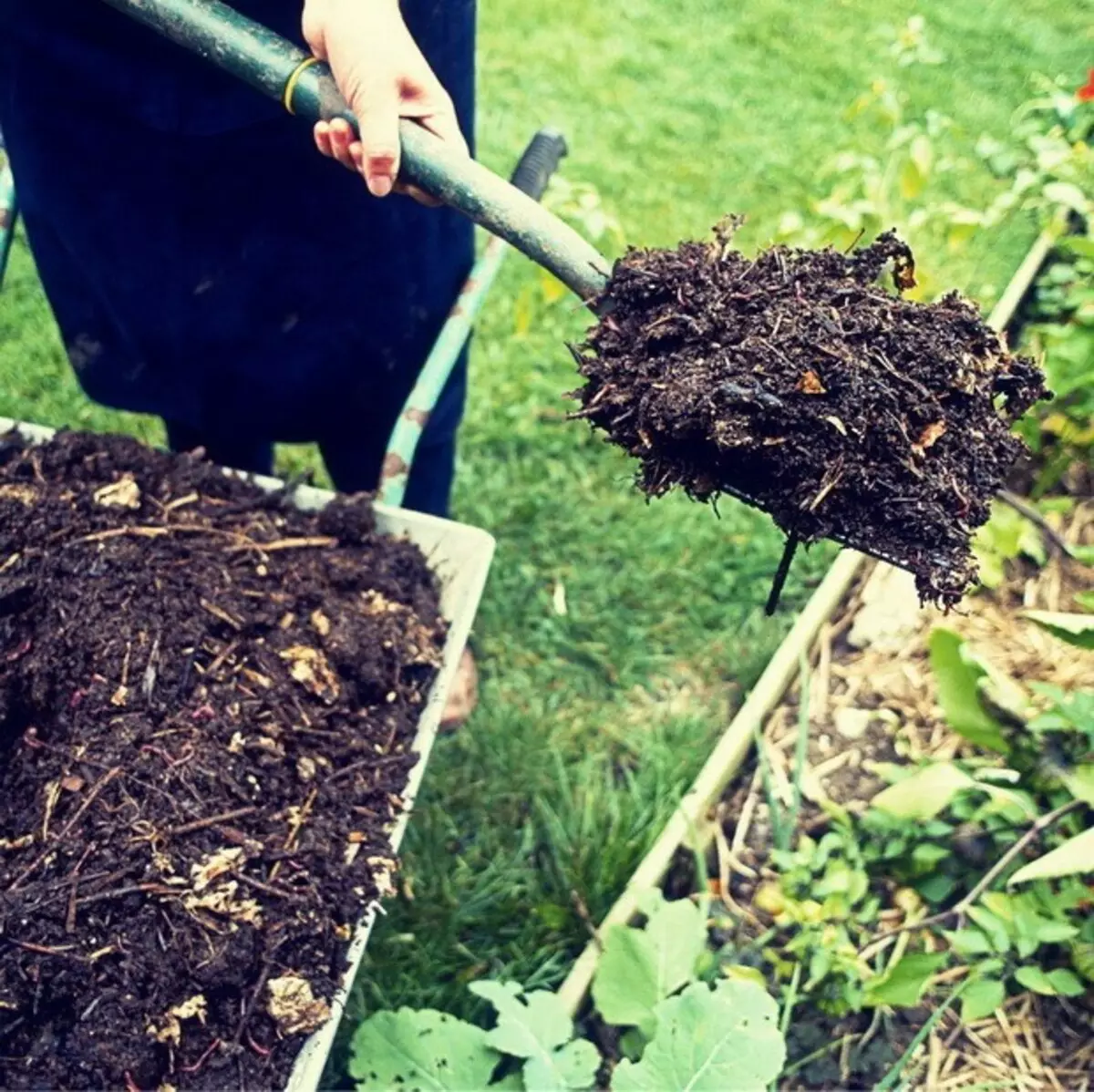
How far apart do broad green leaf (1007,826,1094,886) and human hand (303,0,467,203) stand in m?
1.12

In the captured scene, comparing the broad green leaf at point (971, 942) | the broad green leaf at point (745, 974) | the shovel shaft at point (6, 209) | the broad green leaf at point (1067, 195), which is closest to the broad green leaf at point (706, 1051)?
the broad green leaf at point (745, 974)

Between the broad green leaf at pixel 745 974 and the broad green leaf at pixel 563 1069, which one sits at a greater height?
the broad green leaf at pixel 745 974

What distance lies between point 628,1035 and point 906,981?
393 mm

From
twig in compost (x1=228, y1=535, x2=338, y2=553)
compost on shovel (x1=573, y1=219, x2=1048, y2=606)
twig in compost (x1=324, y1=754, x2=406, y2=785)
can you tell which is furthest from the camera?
twig in compost (x1=228, y1=535, x2=338, y2=553)

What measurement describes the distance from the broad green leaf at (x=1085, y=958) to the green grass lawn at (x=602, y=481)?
628 millimetres

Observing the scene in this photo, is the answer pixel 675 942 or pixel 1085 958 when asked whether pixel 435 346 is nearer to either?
pixel 675 942

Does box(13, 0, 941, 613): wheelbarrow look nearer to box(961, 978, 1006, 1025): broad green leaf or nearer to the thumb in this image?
the thumb

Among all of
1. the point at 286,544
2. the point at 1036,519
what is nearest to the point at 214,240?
the point at 286,544

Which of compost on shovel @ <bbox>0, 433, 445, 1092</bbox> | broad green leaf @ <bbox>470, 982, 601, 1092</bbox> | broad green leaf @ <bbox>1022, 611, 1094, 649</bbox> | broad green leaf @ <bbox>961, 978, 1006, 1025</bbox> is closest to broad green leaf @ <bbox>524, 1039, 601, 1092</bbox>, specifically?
broad green leaf @ <bbox>470, 982, 601, 1092</bbox>

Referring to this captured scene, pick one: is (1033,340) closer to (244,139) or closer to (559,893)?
(559,893)

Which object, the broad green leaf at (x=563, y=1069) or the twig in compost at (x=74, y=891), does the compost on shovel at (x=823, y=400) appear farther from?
the broad green leaf at (x=563, y=1069)

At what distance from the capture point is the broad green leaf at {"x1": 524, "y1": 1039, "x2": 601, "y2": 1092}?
144 centimetres

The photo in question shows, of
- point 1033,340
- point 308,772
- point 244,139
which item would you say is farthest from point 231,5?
point 1033,340

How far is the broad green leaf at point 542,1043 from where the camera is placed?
1.45 meters
